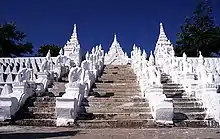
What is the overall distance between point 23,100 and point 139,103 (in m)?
4.08

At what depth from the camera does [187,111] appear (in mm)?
10734

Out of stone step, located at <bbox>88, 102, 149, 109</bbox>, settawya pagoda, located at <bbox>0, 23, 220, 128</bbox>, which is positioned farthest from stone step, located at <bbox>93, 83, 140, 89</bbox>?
stone step, located at <bbox>88, 102, 149, 109</bbox>

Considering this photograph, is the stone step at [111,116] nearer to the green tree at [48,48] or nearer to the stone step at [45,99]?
the stone step at [45,99]

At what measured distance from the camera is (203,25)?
33625mm

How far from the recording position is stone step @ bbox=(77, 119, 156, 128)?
9453 millimetres

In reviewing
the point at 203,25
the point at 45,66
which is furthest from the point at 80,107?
the point at 203,25

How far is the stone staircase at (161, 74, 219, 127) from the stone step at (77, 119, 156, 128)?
0.98 metres

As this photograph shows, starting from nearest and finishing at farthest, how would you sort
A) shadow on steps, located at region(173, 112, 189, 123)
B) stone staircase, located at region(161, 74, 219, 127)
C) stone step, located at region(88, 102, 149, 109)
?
stone staircase, located at region(161, 74, 219, 127), shadow on steps, located at region(173, 112, 189, 123), stone step, located at region(88, 102, 149, 109)

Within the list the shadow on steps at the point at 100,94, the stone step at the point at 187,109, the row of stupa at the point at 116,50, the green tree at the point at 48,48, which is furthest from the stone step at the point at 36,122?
the green tree at the point at 48,48

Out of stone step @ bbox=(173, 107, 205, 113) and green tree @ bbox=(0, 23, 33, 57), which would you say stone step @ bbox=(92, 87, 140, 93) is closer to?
stone step @ bbox=(173, 107, 205, 113)

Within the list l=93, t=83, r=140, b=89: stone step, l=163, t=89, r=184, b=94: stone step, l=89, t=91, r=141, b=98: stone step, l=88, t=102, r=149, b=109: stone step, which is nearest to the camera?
l=88, t=102, r=149, b=109: stone step

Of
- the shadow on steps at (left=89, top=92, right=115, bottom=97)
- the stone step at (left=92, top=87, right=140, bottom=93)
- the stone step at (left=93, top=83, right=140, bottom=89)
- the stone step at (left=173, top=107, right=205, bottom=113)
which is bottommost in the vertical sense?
the stone step at (left=173, top=107, right=205, bottom=113)

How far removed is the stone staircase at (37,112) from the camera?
974cm

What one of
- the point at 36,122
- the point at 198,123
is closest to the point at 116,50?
the point at 198,123
